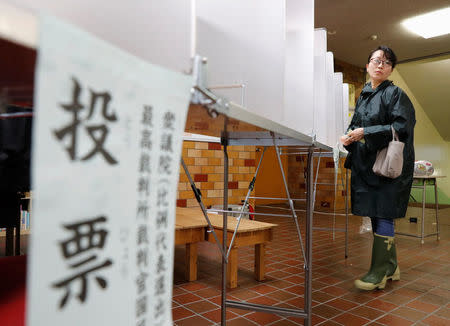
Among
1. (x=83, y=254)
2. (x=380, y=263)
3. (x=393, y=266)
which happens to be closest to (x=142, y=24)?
(x=83, y=254)

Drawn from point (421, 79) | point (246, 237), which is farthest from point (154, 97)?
point (421, 79)

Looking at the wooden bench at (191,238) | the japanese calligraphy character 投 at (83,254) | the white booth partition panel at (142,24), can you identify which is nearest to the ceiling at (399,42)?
the wooden bench at (191,238)

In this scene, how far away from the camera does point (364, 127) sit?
7.36 ft

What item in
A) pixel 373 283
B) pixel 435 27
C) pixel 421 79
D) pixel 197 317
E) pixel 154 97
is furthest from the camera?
pixel 421 79

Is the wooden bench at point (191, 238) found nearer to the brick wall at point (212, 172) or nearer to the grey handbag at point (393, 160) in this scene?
the brick wall at point (212, 172)

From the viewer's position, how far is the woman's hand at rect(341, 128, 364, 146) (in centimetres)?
221

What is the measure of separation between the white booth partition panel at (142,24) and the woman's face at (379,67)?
191cm

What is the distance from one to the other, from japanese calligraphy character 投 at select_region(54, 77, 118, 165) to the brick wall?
286 centimetres

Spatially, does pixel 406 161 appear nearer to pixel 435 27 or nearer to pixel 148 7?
pixel 148 7

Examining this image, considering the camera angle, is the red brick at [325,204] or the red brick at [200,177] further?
the red brick at [325,204]

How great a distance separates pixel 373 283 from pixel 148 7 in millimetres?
2147

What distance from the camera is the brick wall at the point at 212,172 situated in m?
3.40

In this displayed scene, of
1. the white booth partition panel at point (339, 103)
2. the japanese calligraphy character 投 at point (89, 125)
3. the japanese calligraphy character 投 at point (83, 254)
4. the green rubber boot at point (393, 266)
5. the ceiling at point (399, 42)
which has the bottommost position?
the green rubber boot at point (393, 266)

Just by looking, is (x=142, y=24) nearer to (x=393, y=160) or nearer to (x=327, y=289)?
(x=393, y=160)
